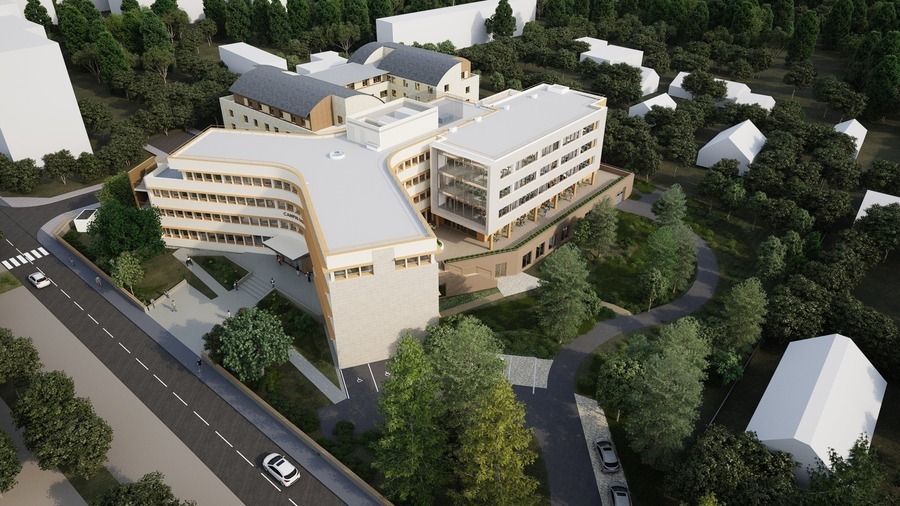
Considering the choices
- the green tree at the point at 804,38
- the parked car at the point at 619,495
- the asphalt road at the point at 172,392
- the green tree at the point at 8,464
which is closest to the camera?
the green tree at the point at 8,464

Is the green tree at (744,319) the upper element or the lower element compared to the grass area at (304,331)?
upper

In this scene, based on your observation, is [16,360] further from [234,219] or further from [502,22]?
[502,22]

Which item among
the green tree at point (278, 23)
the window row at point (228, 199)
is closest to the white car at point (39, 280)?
the window row at point (228, 199)

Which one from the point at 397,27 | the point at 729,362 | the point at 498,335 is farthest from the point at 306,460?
the point at 397,27

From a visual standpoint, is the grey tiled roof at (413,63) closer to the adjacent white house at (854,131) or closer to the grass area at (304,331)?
the grass area at (304,331)

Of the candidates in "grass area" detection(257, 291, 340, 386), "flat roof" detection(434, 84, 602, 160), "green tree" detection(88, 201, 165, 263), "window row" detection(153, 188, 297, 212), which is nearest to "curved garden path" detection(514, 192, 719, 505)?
"grass area" detection(257, 291, 340, 386)

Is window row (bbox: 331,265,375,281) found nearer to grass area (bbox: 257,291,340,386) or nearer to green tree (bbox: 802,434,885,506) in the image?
grass area (bbox: 257,291,340,386)

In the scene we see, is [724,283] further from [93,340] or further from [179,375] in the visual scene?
[93,340]
